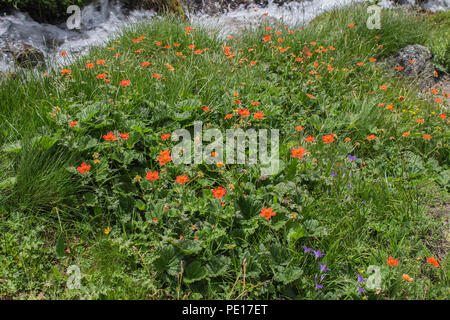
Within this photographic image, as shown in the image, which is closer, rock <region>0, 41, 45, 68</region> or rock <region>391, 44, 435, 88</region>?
rock <region>0, 41, 45, 68</region>

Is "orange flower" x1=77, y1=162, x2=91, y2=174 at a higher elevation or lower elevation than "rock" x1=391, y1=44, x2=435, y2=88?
lower

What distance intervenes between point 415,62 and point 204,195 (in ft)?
13.7

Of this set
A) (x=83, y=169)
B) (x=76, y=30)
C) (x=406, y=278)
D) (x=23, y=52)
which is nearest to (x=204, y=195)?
(x=83, y=169)

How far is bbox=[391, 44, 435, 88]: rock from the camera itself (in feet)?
16.0

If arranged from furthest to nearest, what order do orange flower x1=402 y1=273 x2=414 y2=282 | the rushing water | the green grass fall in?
the rushing water → the green grass → orange flower x1=402 y1=273 x2=414 y2=282

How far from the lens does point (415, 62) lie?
194 inches

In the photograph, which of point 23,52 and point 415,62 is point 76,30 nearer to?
point 23,52

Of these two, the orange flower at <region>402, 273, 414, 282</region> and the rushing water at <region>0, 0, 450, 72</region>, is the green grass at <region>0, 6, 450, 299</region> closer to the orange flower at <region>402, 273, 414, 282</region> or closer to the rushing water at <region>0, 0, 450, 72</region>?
the orange flower at <region>402, 273, 414, 282</region>

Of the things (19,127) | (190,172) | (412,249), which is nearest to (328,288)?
(412,249)

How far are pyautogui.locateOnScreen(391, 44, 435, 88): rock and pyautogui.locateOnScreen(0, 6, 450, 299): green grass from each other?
1.33m

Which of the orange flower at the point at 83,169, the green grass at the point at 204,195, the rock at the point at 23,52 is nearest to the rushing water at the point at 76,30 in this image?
the rock at the point at 23,52

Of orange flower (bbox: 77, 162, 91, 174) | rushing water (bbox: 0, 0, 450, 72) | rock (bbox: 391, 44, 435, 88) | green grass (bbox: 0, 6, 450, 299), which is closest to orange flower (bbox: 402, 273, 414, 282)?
green grass (bbox: 0, 6, 450, 299)

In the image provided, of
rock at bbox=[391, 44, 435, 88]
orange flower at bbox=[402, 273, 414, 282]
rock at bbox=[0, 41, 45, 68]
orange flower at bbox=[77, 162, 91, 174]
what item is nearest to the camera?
orange flower at bbox=[402, 273, 414, 282]

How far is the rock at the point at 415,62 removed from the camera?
192 inches
